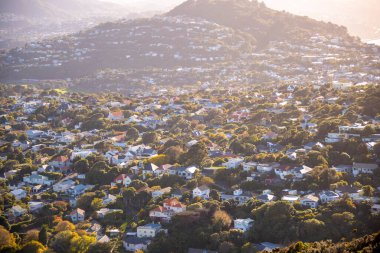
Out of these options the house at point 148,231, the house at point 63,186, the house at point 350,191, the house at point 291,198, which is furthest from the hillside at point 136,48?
the house at point 148,231

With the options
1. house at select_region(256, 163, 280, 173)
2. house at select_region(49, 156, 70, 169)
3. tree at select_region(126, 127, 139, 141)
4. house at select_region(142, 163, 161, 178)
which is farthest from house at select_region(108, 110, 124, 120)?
house at select_region(256, 163, 280, 173)


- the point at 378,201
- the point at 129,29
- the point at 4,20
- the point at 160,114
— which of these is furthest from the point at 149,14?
the point at 378,201

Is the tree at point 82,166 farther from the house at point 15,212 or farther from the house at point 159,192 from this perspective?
the house at point 159,192

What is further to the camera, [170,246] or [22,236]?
[22,236]

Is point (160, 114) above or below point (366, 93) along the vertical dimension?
below

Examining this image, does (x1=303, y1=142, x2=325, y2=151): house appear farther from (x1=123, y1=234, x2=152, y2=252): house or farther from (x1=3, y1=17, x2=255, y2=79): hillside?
(x1=3, y1=17, x2=255, y2=79): hillside

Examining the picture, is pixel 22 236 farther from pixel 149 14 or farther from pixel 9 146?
pixel 149 14
